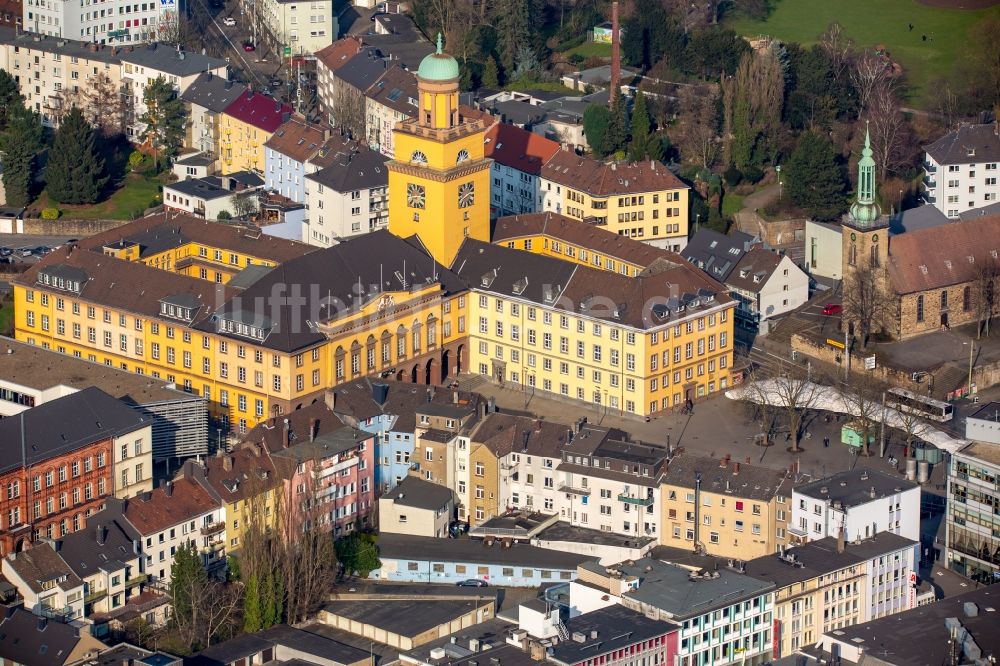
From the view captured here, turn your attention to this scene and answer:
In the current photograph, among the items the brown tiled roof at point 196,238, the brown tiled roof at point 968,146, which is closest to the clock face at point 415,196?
the brown tiled roof at point 196,238

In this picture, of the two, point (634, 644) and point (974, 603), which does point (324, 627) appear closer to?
point (634, 644)

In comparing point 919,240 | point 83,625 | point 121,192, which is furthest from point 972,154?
point 83,625

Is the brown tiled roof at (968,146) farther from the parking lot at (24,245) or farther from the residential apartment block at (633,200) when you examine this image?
the parking lot at (24,245)

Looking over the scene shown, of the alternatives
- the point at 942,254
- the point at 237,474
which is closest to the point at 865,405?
the point at 942,254

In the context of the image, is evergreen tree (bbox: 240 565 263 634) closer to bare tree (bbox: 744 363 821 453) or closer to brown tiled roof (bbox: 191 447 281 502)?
brown tiled roof (bbox: 191 447 281 502)

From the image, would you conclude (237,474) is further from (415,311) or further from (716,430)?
(716,430)

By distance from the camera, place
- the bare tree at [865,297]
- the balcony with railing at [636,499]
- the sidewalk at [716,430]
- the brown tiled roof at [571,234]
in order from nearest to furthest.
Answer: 1. the balcony with railing at [636,499]
2. the sidewalk at [716,430]
3. the bare tree at [865,297]
4. the brown tiled roof at [571,234]
